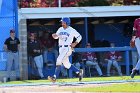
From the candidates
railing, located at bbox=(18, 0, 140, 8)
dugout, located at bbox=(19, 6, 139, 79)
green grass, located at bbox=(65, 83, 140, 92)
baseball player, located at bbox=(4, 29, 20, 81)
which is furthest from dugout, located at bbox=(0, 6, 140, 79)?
green grass, located at bbox=(65, 83, 140, 92)

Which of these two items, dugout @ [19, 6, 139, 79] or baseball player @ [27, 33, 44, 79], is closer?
baseball player @ [27, 33, 44, 79]

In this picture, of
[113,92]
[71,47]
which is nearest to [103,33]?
[71,47]

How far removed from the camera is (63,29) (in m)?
15.9

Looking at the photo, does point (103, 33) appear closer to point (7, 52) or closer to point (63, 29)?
point (7, 52)

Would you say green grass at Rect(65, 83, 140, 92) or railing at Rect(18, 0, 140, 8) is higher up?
railing at Rect(18, 0, 140, 8)

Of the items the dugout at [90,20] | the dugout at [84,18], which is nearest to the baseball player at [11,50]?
the dugout at [84,18]

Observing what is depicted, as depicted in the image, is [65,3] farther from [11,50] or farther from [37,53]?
[11,50]

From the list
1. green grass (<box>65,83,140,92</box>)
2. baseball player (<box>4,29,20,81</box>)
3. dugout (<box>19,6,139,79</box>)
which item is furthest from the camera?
dugout (<box>19,6,139,79</box>)

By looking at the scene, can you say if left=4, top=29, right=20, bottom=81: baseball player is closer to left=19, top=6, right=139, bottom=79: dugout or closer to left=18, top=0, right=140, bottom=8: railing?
left=19, top=6, right=139, bottom=79: dugout

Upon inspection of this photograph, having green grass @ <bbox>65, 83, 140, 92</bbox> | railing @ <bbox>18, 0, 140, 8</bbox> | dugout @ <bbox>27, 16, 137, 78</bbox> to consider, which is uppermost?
railing @ <bbox>18, 0, 140, 8</bbox>

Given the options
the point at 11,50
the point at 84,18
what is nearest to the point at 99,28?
the point at 84,18

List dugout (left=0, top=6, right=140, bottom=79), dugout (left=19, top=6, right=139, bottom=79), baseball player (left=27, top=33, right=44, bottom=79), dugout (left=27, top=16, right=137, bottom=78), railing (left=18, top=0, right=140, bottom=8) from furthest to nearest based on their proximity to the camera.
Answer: railing (left=18, top=0, right=140, bottom=8), dugout (left=27, top=16, right=137, bottom=78), dugout (left=19, top=6, right=139, bottom=79), dugout (left=0, top=6, right=140, bottom=79), baseball player (left=27, top=33, right=44, bottom=79)

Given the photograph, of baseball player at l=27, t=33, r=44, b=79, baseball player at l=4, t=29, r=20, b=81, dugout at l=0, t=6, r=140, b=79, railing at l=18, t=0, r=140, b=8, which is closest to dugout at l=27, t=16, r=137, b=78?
dugout at l=0, t=6, r=140, b=79

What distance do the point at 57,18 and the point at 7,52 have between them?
3.59 meters
